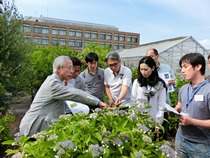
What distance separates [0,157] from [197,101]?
3623 mm

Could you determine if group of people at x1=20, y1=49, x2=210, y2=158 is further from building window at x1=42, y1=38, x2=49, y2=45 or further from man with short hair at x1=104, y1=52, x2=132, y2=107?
building window at x1=42, y1=38, x2=49, y2=45

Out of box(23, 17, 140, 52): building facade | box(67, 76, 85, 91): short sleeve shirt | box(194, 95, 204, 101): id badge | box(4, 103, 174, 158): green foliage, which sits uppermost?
box(23, 17, 140, 52): building facade

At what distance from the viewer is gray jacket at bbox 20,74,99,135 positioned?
2.20 meters

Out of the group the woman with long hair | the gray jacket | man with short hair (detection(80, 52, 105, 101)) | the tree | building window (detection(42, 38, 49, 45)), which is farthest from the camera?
building window (detection(42, 38, 49, 45))

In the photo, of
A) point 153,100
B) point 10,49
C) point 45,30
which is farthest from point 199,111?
point 45,30

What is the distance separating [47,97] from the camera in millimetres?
2244

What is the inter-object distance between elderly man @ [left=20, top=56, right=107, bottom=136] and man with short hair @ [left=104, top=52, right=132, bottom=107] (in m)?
1.14

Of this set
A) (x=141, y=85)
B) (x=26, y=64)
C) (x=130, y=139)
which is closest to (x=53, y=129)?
(x=130, y=139)

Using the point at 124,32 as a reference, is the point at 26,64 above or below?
below

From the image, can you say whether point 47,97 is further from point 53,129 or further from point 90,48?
point 90,48

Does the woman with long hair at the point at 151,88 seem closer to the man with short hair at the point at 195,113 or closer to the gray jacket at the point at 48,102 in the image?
the man with short hair at the point at 195,113

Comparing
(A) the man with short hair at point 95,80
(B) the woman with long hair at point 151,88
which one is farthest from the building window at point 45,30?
(B) the woman with long hair at point 151,88

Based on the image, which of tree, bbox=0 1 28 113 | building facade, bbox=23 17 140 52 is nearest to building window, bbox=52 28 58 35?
building facade, bbox=23 17 140 52

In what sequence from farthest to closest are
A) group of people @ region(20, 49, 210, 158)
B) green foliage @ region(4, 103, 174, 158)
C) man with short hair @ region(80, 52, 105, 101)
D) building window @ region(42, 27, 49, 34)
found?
building window @ region(42, 27, 49, 34) < man with short hair @ region(80, 52, 105, 101) < group of people @ region(20, 49, 210, 158) < green foliage @ region(4, 103, 174, 158)
